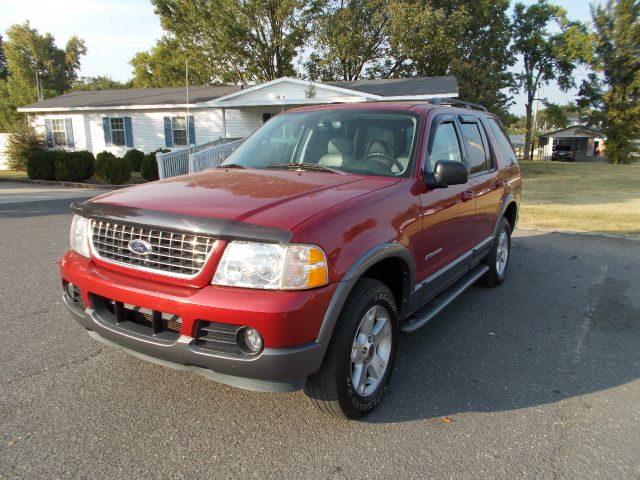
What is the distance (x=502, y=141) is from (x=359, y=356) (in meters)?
3.91

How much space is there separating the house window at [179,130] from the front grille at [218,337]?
21.2 metres

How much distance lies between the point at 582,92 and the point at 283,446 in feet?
145

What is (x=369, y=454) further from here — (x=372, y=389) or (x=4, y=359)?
(x=4, y=359)

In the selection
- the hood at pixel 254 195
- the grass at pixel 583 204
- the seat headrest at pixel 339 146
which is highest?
the seat headrest at pixel 339 146

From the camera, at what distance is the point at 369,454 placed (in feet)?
8.18

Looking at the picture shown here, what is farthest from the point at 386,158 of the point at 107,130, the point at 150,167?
the point at 107,130

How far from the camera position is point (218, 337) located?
7.61 ft

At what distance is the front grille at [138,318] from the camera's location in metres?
2.43

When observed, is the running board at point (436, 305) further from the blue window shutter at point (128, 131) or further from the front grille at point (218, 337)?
the blue window shutter at point (128, 131)

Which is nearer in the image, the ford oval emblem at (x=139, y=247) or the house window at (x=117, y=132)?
the ford oval emblem at (x=139, y=247)

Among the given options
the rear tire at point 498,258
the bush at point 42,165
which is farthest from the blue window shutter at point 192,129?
the rear tire at point 498,258

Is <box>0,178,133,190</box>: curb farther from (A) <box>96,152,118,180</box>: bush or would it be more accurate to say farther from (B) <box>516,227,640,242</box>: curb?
(B) <box>516,227,640,242</box>: curb

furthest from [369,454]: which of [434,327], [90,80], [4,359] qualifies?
[90,80]

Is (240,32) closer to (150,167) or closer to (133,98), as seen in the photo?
(133,98)
